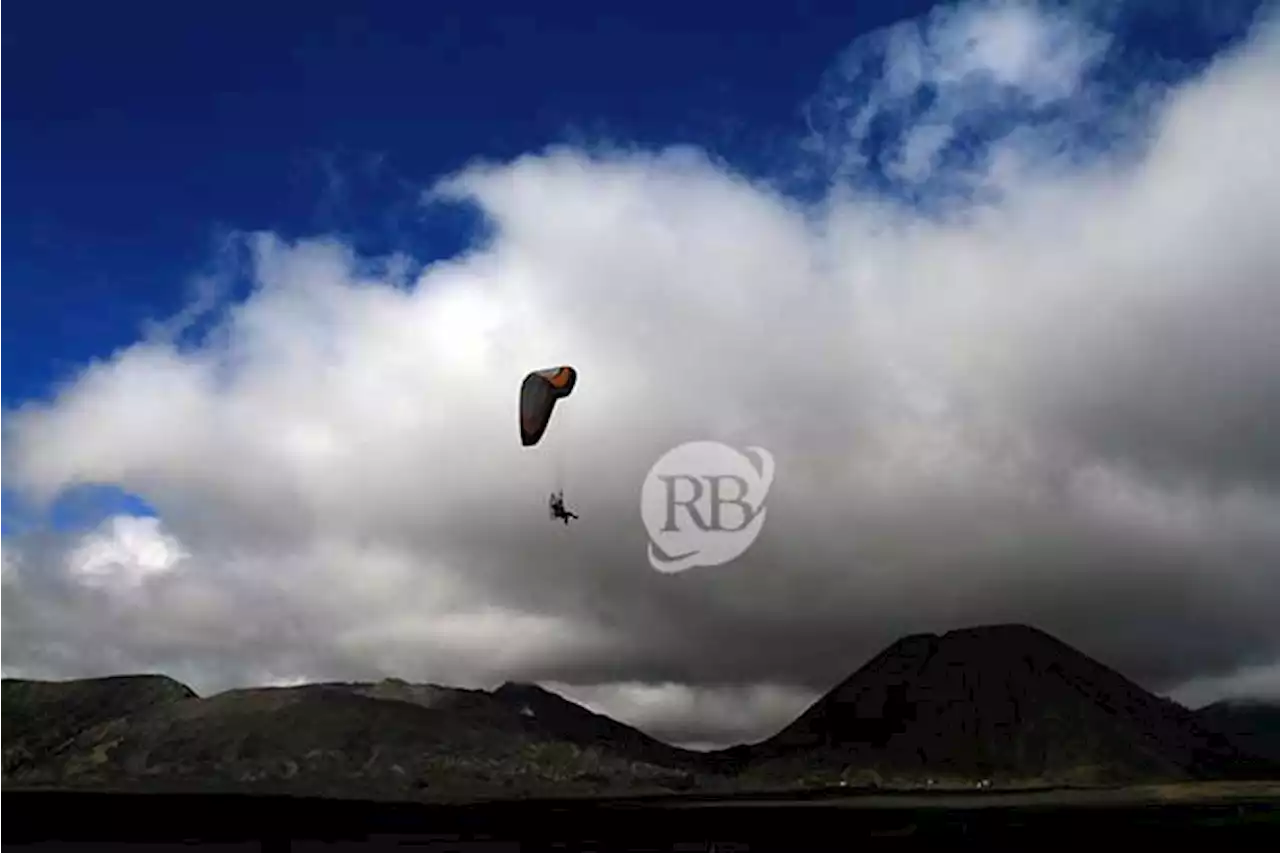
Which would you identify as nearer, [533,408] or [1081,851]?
[533,408]

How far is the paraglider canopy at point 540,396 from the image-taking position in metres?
90.4

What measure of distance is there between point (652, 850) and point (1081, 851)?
71.3 metres

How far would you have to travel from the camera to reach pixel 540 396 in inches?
3625

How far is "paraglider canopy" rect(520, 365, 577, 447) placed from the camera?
297 feet

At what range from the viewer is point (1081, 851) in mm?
198375

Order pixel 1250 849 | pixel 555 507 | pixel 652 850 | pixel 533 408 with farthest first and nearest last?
pixel 652 850, pixel 1250 849, pixel 533 408, pixel 555 507

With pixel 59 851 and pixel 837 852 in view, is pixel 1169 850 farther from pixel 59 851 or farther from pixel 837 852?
pixel 59 851

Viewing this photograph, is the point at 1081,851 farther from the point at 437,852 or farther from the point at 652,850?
the point at 437,852

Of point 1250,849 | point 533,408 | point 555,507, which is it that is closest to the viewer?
point 555,507

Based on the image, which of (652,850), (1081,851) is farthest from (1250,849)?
(652,850)

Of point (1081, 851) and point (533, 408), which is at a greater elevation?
point (533, 408)

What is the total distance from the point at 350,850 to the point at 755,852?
64.0m

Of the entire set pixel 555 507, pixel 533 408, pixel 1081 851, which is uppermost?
pixel 533 408

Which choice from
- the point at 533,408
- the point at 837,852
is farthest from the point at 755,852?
the point at 533,408
